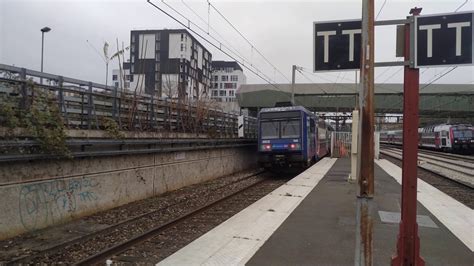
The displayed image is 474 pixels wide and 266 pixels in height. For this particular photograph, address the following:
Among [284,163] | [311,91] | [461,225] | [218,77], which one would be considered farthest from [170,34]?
[461,225]

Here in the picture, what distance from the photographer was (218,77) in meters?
118

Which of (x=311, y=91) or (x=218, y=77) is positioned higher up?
(x=218, y=77)

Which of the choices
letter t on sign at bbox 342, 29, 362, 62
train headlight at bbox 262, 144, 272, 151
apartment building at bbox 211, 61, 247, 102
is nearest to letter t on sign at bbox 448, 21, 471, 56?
letter t on sign at bbox 342, 29, 362, 62

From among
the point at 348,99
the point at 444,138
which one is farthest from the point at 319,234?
the point at 348,99

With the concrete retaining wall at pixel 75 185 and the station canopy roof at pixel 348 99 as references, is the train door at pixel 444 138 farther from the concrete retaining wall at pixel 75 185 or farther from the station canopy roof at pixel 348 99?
the concrete retaining wall at pixel 75 185

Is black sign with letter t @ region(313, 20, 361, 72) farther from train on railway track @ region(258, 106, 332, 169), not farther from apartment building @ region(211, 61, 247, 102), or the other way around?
apartment building @ region(211, 61, 247, 102)

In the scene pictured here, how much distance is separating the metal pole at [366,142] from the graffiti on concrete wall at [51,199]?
693 cm

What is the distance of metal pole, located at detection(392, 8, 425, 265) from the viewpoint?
449 cm

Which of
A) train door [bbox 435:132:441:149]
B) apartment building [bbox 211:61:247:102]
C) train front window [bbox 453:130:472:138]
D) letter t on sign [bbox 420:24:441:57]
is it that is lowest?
train door [bbox 435:132:441:149]

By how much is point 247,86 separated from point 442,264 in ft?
183

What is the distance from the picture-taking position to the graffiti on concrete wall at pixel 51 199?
A: 8.40 meters

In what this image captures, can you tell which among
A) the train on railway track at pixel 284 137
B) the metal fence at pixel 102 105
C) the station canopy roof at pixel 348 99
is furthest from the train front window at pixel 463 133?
the metal fence at pixel 102 105

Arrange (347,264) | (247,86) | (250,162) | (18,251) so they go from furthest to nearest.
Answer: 1. (247,86)
2. (250,162)
3. (18,251)
4. (347,264)

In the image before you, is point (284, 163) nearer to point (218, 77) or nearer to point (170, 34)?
point (170, 34)
